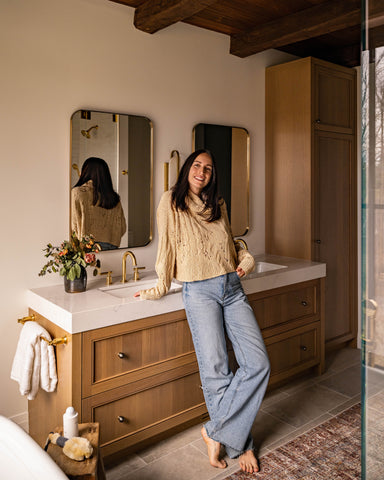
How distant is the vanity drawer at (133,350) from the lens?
204 centimetres

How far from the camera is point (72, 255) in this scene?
7.72 feet

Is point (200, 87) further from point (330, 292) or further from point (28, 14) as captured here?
point (330, 292)

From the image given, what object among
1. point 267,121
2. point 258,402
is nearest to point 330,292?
point 267,121

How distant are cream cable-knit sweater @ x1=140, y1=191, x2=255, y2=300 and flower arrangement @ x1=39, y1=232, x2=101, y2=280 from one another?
40 centimetres

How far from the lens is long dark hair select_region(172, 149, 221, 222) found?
2.27 m

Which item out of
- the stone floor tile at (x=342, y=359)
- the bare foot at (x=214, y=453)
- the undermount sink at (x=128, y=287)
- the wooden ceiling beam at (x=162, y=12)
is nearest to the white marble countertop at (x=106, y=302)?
the undermount sink at (x=128, y=287)

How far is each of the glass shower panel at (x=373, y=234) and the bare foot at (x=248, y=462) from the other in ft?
3.75

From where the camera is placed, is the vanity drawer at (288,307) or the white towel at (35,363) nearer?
the white towel at (35,363)

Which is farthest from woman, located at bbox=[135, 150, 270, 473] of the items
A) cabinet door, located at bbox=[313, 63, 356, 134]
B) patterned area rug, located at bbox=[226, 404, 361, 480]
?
cabinet door, located at bbox=[313, 63, 356, 134]

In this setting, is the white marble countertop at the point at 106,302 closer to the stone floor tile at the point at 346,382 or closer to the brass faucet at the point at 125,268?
the brass faucet at the point at 125,268

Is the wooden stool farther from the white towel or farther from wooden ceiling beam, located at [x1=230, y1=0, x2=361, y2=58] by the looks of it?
wooden ceiling beam, located at [x1=230, y1=0, x2=361, y2=58]

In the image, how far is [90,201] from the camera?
2607 mm

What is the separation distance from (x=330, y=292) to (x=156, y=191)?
1.79m

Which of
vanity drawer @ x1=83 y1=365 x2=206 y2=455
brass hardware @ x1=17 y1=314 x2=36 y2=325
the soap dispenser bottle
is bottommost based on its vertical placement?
vanity drawer @ x1=83 y1=365 x2=206 y2=455
